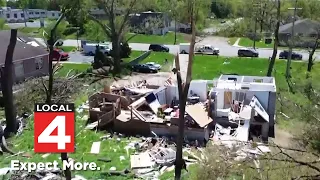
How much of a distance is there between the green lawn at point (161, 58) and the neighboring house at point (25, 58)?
8886mm

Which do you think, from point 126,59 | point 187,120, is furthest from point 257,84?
point 126,59

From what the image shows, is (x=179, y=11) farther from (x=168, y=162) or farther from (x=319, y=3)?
(x=168, y=162)

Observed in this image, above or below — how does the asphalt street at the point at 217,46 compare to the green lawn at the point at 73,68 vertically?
below

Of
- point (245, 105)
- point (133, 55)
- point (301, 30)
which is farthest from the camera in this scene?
point (301, 30)

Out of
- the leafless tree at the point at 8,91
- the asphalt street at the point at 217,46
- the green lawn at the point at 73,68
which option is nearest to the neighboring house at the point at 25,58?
the green lawn at the point at 73,68

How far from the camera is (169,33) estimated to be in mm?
49750

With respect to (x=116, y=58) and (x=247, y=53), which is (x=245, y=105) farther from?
(x=247, y=53)

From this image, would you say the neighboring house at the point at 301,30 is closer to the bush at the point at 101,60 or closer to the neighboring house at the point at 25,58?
the bush at the point at 101,60

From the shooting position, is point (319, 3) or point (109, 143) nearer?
point (109, 143)

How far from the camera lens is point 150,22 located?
4628 cm

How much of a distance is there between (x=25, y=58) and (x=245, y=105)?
14612 mm

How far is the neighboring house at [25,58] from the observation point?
24.5 m

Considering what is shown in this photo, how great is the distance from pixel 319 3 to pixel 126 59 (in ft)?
92.7

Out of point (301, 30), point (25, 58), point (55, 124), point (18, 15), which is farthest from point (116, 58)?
point (18, 15)
